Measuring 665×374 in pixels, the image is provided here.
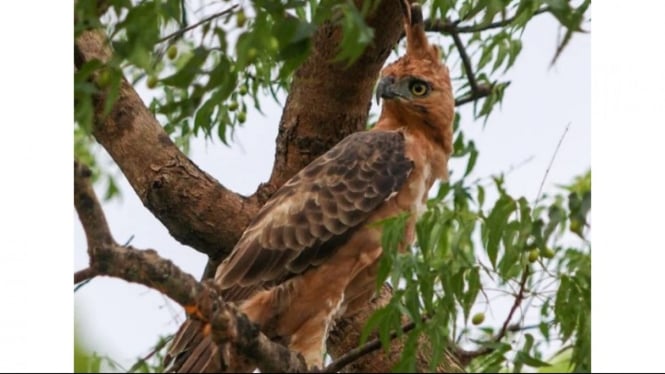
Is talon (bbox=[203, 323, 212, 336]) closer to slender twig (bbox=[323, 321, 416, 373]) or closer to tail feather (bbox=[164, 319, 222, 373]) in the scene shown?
slender twig (bbox=[323, 321, 416, 373])

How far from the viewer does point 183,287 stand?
2.84 m

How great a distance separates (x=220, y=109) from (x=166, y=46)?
1.13 meters

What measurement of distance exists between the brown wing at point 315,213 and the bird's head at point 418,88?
28 centimetres

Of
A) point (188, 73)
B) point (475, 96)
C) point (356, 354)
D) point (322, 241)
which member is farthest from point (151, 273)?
point (475, 96)

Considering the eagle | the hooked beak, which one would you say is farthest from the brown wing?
the hooked beak

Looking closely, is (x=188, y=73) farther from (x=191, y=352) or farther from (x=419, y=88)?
(x=419, y=88)

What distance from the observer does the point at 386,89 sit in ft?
14.4

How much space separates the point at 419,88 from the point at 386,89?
0.41 ft

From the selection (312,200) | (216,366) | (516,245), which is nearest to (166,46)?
(312,200)

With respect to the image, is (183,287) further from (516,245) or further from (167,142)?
(167,142)

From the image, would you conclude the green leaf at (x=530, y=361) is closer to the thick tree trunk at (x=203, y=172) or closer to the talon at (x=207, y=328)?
the talon at (x=207, y=328)

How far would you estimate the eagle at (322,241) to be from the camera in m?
3.92

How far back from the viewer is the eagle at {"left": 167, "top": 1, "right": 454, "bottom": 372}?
3.92 m

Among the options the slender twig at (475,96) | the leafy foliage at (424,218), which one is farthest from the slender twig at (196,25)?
the slender twig at (475,96)
